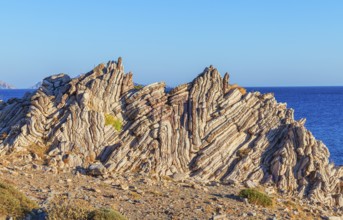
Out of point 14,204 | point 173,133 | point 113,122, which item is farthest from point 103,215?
point 173,133

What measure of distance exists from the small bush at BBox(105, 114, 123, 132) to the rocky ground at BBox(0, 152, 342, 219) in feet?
14.7

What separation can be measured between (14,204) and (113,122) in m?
13.1

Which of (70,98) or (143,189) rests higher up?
(70,98)

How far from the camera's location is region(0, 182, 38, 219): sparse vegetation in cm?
2033

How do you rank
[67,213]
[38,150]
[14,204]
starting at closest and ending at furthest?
[67,213], [14,204], [38,150]

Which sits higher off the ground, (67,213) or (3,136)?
(3,136)

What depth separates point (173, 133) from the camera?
33375mm

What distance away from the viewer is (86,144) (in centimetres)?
3152

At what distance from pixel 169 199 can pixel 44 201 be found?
6.27 meters

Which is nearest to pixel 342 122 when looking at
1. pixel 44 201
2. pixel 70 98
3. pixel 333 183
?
pixel 333 183

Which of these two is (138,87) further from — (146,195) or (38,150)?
(146,195)

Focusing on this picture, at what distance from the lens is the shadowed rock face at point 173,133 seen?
3139cm

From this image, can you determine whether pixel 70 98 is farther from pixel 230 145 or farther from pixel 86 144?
pixel 230 145

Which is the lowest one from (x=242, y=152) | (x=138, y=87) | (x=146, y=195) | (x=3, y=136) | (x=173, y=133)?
(x=146, y=195)
